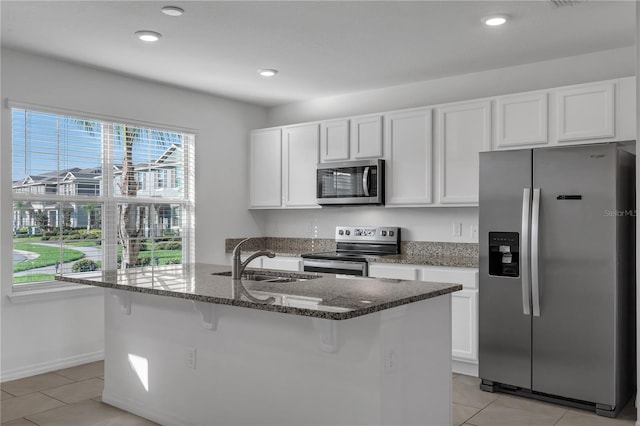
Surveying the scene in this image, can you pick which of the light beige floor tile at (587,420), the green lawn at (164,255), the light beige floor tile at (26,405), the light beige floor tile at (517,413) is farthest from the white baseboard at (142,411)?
the light beige floor tile at (587,420)

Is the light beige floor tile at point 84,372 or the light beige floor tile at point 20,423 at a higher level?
the light beige floor tile at point 84,372

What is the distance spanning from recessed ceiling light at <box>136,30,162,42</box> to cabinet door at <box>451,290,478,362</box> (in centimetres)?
294

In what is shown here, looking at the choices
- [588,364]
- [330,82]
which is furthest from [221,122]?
[588,364]

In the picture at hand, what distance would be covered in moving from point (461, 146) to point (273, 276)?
6.82ft

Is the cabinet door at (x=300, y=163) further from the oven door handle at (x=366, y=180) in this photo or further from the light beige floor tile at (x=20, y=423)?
the light beige floor tile at (x=20, y=423)

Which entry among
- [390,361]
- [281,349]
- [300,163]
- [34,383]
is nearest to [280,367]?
[281,349]

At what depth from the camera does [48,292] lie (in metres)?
4.34

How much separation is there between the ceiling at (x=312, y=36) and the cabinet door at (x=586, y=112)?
0.38m

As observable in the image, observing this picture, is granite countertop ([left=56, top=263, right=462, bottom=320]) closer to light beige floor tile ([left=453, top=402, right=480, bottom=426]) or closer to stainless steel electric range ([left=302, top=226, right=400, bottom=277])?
light beige floor tile ([left=453, top=402, right=480, bottom=426])

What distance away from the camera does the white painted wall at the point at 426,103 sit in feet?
14.0

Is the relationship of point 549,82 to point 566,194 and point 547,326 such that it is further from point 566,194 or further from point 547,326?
point 547,326

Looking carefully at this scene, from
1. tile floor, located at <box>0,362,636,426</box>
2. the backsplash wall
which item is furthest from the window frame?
the backsplash wall

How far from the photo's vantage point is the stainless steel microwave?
16.2 ft

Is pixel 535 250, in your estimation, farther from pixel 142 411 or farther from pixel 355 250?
pixel 142 411
